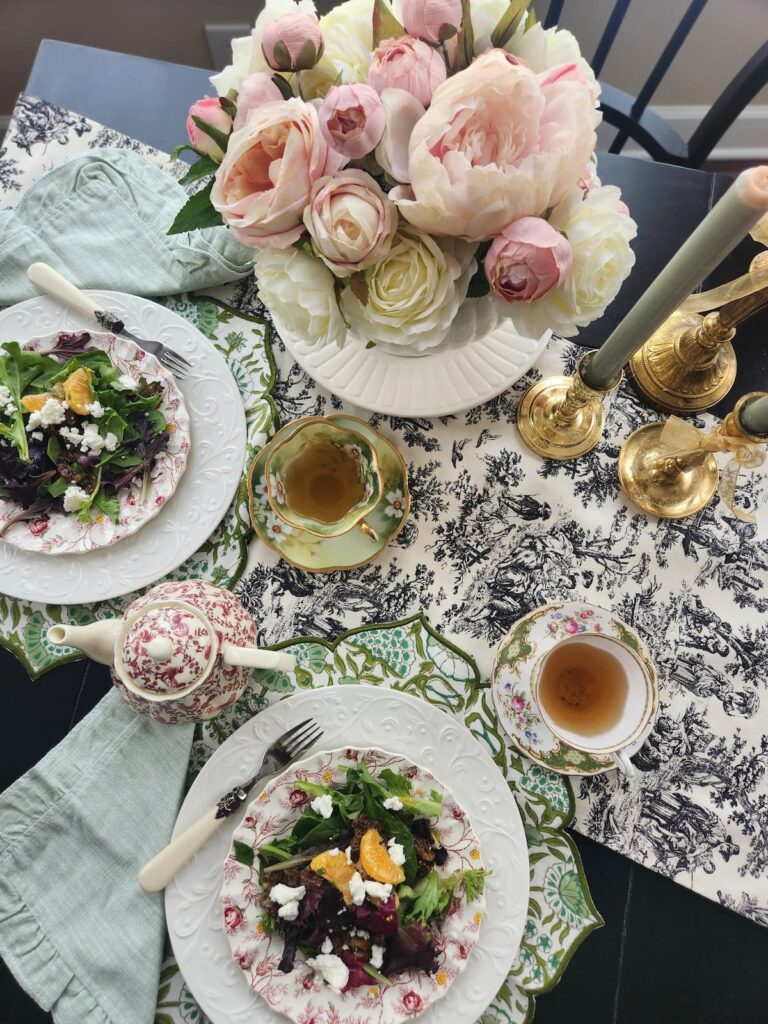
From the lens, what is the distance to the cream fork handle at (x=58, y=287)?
2.93ft

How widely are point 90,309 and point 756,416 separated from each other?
83 centimetres

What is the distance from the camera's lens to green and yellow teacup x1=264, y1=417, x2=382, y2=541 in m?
0.80

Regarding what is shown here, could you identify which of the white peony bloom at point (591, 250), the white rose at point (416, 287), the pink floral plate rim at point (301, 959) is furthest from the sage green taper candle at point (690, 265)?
the pink floral plate rim at point (301, 959)

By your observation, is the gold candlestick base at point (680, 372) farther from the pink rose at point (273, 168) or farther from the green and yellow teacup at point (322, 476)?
the pink rose at point (273, 168)

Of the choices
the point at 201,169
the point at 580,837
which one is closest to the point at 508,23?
the point at 201,169

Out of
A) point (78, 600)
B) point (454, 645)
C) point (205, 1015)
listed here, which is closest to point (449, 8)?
point (454, 645)

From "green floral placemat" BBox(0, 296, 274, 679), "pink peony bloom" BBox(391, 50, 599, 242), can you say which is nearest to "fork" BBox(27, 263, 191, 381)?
"green floral placemat" BBox(0, 296, 274, 679)

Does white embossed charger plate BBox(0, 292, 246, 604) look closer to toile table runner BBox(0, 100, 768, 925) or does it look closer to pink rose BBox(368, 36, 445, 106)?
toile table runner BBox(0, 100, 768, 925)

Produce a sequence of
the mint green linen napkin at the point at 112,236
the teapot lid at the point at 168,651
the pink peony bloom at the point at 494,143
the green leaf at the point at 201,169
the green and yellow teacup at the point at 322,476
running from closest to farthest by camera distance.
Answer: the pink peony bloom at the point at 494,143
the green leaf at the point at 201,169
the teapot lid at the point at 168,651
the green and yellow teacup at the point at 322,476
the mint green linen napkin at the point at 112,236

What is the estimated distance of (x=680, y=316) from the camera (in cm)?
85

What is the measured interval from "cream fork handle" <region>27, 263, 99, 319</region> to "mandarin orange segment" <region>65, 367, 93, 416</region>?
0.36ft

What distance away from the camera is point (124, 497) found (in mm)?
841

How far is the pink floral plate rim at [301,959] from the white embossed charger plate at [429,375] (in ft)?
1.39

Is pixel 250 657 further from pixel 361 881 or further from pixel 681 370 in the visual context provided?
pixel 681 370
